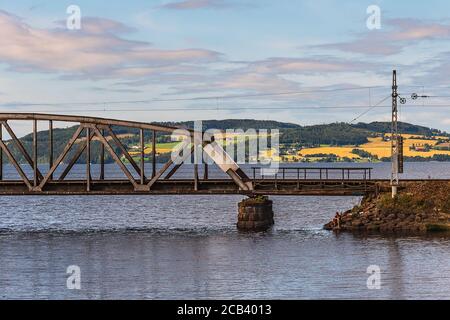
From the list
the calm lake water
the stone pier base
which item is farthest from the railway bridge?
the calm lake water

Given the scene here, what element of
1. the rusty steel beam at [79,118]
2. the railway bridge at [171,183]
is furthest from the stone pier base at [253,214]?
the rusty steel beam at [79,118]

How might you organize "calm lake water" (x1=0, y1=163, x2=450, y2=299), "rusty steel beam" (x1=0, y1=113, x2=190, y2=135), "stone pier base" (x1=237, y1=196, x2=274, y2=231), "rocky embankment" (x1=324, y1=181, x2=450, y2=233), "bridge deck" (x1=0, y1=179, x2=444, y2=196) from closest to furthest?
"calm lake water" (x1=0, y1=163, x2=450, y2=299) < "rocky embankment" (x1=324, y1=181, x2=450, y2=233) < "stone pier base" (x1=237, y1=196, x2=274, y2=231) < "bridge deck" (x1=0, y1=179, x2=444, y2=196) < "rusty steel beam" (x1=0, y1=113, x2=190, y2=135)

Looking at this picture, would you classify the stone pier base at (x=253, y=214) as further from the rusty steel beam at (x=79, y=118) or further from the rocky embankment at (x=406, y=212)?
the rusty steel beam at (x=79, y=118)

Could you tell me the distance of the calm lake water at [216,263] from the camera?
43.8 metres

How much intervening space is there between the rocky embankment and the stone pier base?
5.92m

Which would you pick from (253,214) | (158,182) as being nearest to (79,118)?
(158,182)

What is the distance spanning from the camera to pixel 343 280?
46.3 meters

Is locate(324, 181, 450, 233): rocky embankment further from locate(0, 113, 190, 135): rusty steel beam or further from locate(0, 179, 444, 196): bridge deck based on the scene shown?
locate(0, 113, 190, 135): rusty steel beam

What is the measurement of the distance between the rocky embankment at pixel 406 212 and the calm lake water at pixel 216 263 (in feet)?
10.6

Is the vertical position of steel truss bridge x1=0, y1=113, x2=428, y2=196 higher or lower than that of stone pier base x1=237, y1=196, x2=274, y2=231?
higher

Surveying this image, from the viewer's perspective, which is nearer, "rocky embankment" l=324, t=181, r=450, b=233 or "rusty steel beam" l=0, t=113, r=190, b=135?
"rocky embankment" l=324, t=181, r=450, b=233

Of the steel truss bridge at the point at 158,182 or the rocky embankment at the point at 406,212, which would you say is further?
the steel truss bridge at the point at 158,182

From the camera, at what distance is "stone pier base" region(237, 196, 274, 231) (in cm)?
7231

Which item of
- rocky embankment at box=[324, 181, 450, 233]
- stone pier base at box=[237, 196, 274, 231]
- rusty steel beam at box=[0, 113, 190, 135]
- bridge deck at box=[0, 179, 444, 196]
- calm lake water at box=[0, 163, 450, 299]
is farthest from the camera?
rusty steel beam at box=[0, 113, 190, 135]
